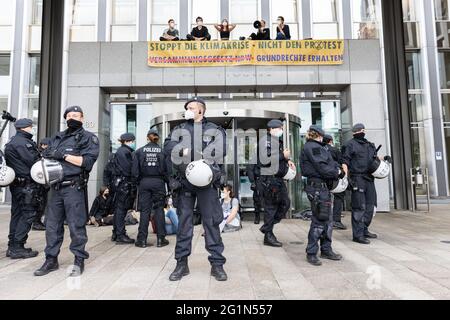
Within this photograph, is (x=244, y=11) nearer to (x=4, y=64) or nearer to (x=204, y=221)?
(x=4, y=64)

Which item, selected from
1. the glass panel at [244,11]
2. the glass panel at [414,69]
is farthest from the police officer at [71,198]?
the glass panel at [414,69]

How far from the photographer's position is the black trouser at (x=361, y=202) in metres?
5.33

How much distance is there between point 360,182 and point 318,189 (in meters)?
1.49

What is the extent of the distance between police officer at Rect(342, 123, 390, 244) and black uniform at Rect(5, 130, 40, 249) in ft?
15.5

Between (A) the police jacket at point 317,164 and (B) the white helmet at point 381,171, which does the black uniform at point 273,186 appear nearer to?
(A) the police jacket at point 317,164

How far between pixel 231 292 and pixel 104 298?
43.8 inches

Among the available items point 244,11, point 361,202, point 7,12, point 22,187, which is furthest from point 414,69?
point 7,12

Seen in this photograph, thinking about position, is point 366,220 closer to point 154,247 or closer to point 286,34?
point 154,247

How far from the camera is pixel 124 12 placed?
14.3 metres

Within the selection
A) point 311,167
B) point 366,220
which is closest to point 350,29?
point 366,220

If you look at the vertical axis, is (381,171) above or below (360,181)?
above

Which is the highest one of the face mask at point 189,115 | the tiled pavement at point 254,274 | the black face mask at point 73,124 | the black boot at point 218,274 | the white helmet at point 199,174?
the face mask at point 189,115

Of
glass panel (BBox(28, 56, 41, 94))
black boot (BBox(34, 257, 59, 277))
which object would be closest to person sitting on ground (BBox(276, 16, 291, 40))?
black boot (BBox(34, 257, 59, 277))

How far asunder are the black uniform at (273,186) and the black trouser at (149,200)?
1605mm
